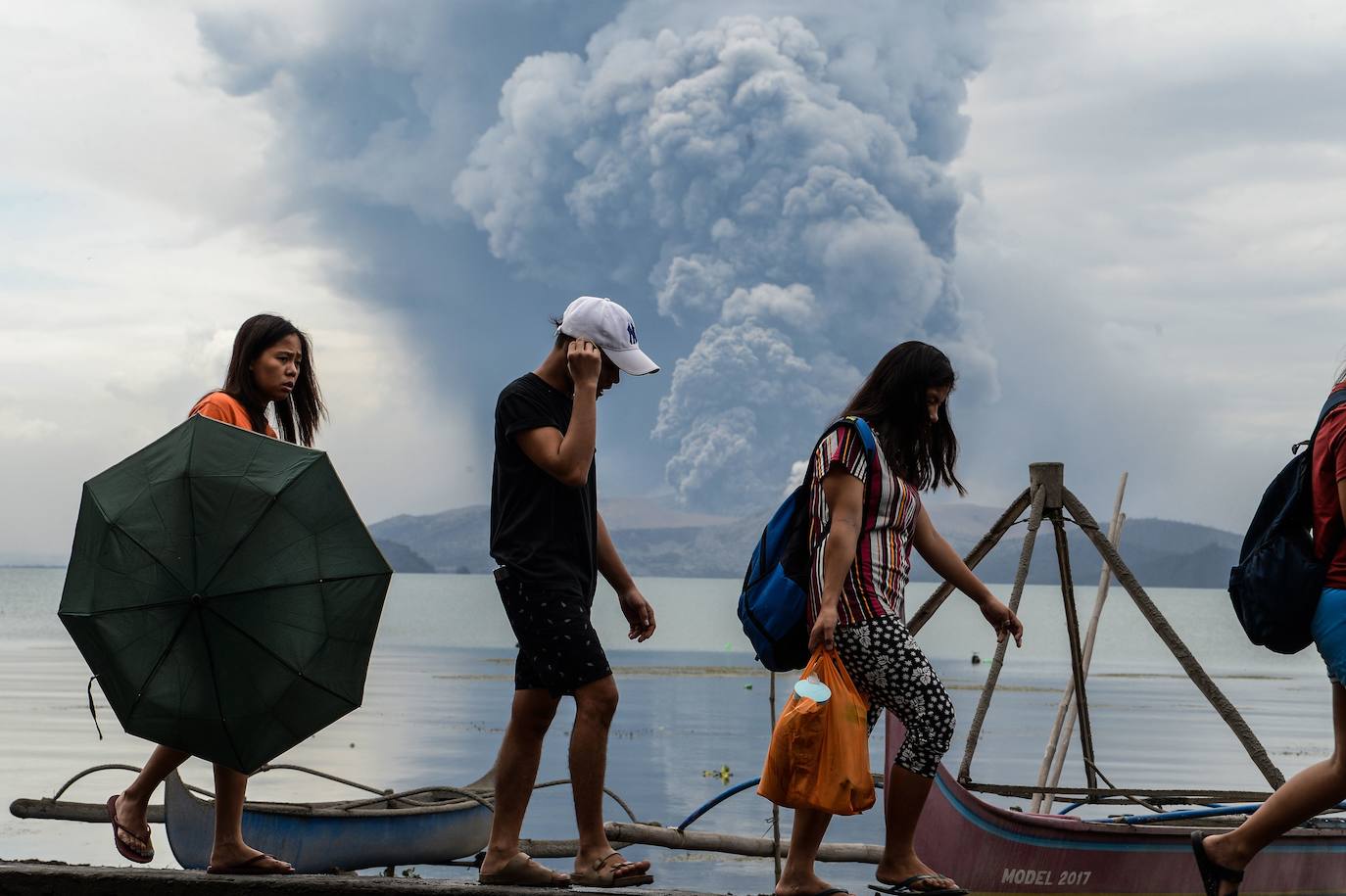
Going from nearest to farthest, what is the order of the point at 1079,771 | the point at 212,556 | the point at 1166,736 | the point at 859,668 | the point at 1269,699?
the point at 212,556, the point at 859,668, the point at 1079,771, the point at 1166,736, the point at 1269,699

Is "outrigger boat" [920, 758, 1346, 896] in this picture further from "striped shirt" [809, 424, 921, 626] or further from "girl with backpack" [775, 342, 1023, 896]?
"striped shirt" [809, 424, 921, 626]

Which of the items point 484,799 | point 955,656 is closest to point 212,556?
point 484,799

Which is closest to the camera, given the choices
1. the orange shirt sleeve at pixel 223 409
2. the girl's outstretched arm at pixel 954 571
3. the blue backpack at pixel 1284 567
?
the blue backpack at pixel 1284 567

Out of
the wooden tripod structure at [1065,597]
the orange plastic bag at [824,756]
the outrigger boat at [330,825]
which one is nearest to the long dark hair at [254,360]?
the orange plastic bag at [824,756]

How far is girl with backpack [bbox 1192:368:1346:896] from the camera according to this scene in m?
4.29

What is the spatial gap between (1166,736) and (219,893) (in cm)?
2561

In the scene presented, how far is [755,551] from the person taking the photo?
196 inches

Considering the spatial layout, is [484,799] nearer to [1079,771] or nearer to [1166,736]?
[1079,771]

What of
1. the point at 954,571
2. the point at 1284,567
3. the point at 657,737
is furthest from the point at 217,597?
the point at 657,737

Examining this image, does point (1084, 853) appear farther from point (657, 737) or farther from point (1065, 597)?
point (657, 737)

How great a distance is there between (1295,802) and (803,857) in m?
1.45

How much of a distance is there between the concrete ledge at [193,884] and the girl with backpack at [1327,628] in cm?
176

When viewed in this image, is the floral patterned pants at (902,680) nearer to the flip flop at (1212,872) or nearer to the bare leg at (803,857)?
the bare leg at (803,857)

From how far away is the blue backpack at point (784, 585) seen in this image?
187 inches
